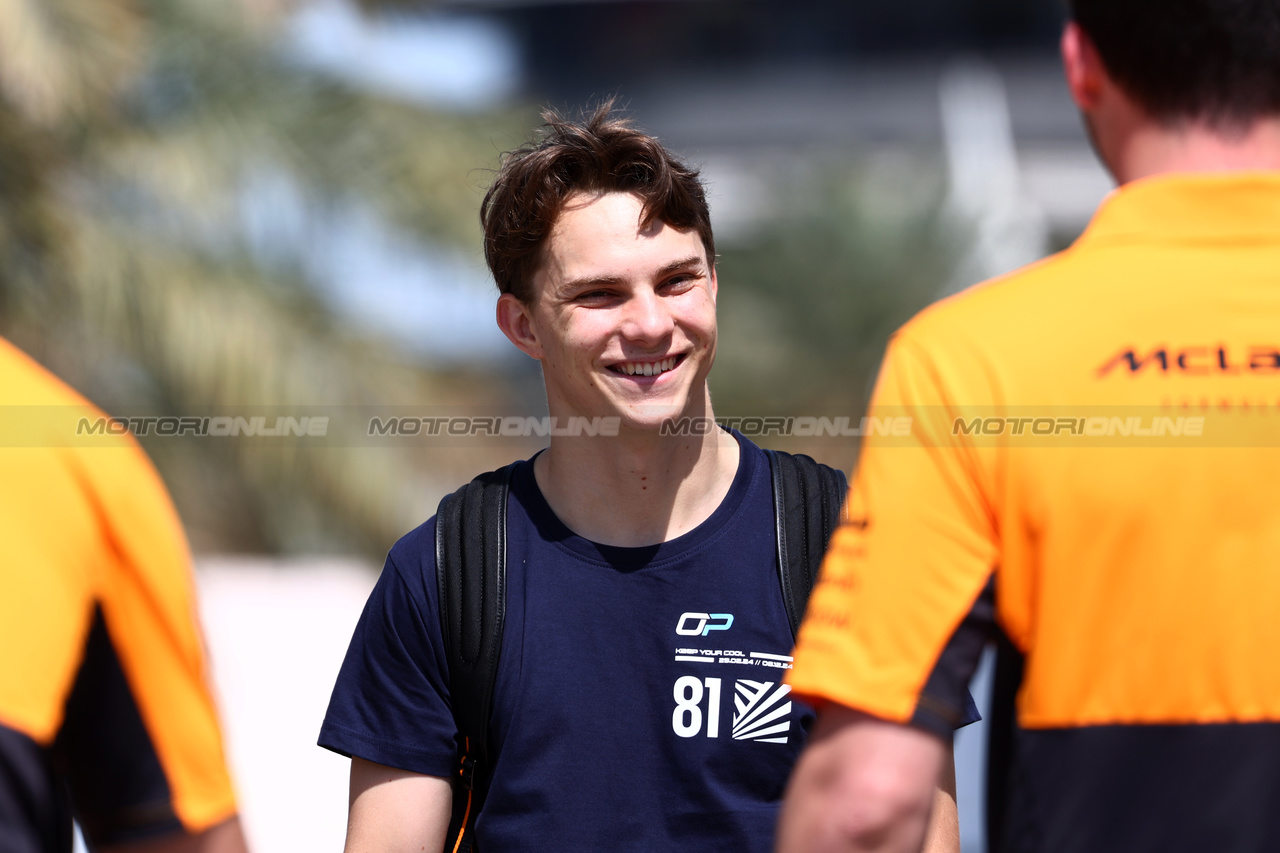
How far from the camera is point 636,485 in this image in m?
2.68

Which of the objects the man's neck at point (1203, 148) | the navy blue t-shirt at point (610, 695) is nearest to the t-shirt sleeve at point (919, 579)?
the man's neck at point (1203, 148)

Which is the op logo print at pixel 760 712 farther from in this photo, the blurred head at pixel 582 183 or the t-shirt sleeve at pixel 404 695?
the blurred head at pixel 582 183

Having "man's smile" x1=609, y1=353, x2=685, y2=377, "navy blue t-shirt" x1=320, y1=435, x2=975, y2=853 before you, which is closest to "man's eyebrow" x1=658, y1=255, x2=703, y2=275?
"man's smile" x1=609, y1=353, x2=685, y2=377

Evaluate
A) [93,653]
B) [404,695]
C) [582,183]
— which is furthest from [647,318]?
[93,653]

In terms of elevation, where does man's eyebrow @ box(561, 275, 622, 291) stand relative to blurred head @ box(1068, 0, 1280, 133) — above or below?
above

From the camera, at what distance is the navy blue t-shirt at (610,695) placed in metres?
2.40

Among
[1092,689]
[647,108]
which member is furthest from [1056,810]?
[647,108]

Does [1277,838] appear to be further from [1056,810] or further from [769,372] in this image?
[769,372]

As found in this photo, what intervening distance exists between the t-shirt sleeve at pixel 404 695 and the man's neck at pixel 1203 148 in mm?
1532

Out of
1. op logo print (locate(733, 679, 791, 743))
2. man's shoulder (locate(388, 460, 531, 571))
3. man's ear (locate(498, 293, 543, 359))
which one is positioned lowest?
op logo print (locate(733, 679, 791, 743))

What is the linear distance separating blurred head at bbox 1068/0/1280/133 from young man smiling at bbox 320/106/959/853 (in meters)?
1.20

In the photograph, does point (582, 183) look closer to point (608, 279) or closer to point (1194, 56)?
point (608, 279)

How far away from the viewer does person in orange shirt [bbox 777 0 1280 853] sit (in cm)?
151

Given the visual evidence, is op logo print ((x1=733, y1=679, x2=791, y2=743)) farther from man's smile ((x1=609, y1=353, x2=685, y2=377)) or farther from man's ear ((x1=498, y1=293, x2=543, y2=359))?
man's ear ((x1=498, y1=293, x2=543, y2=359))
